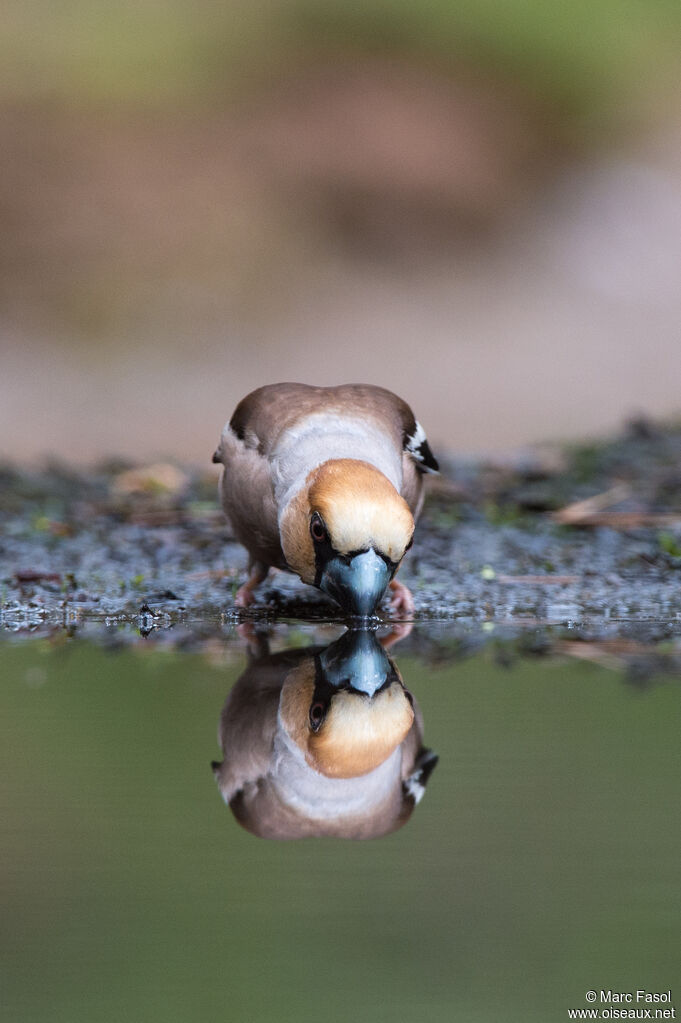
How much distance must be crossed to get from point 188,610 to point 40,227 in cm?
950

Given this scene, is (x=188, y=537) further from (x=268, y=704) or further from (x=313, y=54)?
(x=313, y=54)

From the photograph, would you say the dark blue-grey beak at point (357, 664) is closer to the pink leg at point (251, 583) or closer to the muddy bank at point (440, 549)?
the muddy bank at point (440, 549)

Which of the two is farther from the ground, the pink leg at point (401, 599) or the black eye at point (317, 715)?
the pink leg at point (401, 599)

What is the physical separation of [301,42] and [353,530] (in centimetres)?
1218

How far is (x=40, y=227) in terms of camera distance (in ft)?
44.6

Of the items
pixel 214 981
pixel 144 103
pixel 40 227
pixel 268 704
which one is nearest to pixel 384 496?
pixel 268 704

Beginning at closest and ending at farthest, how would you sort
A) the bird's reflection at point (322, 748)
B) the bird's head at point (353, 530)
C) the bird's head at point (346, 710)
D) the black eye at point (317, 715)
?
1. the bird's reflection at point (322, 748)
2. the bird's head at point (346, 710)
3. the black eye at point (317, 715)
4. the bird's head at point (353, 530)

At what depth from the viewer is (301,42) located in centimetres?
1504

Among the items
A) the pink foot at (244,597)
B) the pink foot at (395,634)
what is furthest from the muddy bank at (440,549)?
the pink foot at (395,634)

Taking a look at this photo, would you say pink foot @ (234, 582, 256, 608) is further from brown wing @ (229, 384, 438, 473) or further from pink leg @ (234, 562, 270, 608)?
brown wing @ (229, 384, 438, 473)

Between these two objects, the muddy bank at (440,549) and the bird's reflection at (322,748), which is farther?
the muddy bank at (440,549)

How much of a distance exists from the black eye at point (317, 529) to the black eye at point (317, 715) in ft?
2.82

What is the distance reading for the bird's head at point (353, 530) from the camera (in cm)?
402

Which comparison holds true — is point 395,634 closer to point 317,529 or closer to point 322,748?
point 317,529
